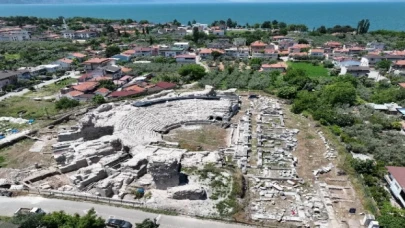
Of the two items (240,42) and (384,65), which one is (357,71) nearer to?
(384,65)

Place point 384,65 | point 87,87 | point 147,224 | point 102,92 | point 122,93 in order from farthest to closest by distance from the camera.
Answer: point 384,65
point 87,87
point 102,92
point 122,93
point 147,224

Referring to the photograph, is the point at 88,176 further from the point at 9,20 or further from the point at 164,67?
the point at 9,20

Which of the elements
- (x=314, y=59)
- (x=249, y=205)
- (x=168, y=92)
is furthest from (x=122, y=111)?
(x=314, y=59)

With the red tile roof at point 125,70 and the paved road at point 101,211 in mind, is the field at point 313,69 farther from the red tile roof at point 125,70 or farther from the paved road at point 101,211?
the paved road at point 101,211

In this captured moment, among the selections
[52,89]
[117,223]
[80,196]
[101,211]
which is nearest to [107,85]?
[52,89]

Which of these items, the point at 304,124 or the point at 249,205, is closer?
the point at 249,205

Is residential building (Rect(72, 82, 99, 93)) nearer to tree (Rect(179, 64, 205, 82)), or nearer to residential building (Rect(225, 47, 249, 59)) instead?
tree (Rect(179, 64, 205, 82))
